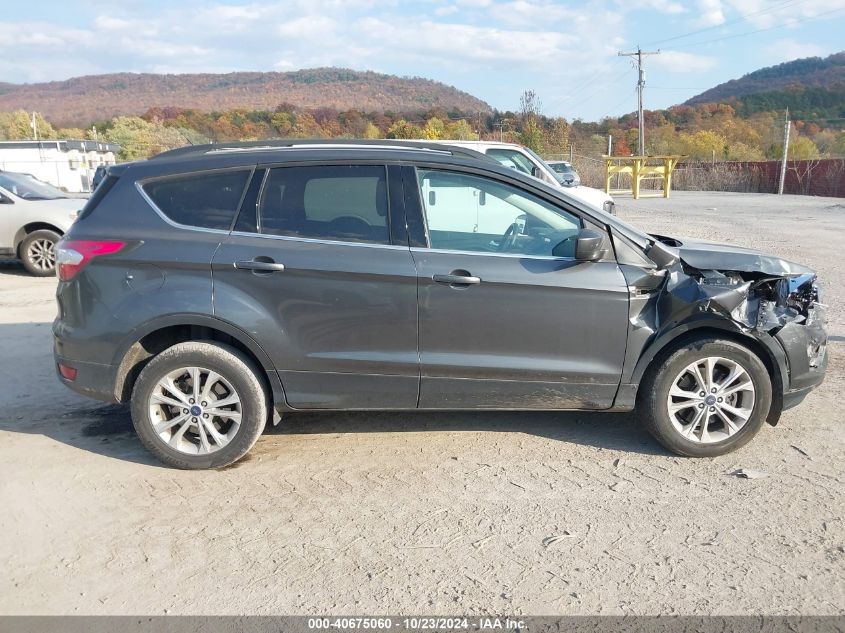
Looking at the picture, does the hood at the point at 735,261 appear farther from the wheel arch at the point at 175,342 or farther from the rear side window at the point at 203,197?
the rear side window at the point at 203,197

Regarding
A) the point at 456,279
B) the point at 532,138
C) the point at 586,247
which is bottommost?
the point at 456,279

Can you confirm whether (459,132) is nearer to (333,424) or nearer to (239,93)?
(333,424)

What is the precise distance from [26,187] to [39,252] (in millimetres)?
1347

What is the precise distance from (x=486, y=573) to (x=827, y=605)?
4.66 ft

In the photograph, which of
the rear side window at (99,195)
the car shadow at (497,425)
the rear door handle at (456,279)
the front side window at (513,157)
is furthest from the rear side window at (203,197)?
the front side window at (513,157)

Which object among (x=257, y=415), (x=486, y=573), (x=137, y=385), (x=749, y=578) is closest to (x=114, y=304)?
(x=137, y=385)

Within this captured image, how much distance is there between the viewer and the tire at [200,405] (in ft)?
13.5

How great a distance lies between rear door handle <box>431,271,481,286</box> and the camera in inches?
159

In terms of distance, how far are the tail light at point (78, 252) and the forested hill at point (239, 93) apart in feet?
261

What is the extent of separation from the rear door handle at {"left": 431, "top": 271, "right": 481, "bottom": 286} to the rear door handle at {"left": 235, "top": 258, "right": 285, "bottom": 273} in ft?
3.02

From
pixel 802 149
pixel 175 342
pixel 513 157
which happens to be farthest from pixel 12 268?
pixel 802 149

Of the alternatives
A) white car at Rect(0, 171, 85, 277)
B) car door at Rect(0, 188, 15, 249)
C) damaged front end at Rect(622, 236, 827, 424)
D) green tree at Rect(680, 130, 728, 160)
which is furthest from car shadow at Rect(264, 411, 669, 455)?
green tree at Rect(680, 130, 728, 160)

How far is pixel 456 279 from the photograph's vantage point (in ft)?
13.2

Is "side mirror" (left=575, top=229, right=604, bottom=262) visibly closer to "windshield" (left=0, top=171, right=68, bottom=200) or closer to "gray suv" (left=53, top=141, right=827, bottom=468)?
"gray suv" (left=53, top=141, right=827, bottom=468)
